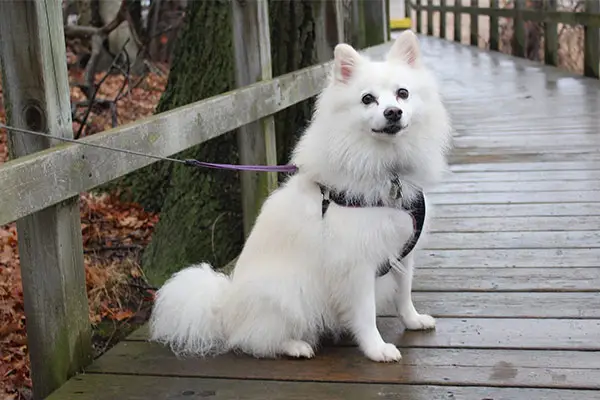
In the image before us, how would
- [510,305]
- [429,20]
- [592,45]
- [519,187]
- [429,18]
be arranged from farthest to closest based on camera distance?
[429,20] < [429,18] < [592,45] < [519,187] < [510,305]

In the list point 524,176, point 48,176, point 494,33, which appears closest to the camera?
point 48,176

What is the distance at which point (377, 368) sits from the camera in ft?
8.84

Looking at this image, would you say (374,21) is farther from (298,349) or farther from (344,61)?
(298,349)

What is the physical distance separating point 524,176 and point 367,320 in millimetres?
3044

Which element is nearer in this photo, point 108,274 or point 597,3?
point 108,274

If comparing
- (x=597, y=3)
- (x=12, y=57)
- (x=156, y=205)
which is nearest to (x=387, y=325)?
(x=12, y=57)

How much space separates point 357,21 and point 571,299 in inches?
300

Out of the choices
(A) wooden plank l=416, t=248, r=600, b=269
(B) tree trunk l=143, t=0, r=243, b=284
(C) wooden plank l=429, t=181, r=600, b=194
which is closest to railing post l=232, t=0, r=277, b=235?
(B) tree trunk l=143, t=0, r=243, b=284

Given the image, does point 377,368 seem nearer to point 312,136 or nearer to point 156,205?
point 312,136

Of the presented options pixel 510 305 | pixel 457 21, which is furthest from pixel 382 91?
pixel 457 21

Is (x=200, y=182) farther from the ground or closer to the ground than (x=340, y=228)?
closer to the ground

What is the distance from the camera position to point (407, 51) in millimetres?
2787

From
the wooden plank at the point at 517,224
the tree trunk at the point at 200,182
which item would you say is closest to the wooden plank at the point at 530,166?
the wooden plank at the point at 517,224

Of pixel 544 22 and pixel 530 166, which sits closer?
A: pixel 530 166
